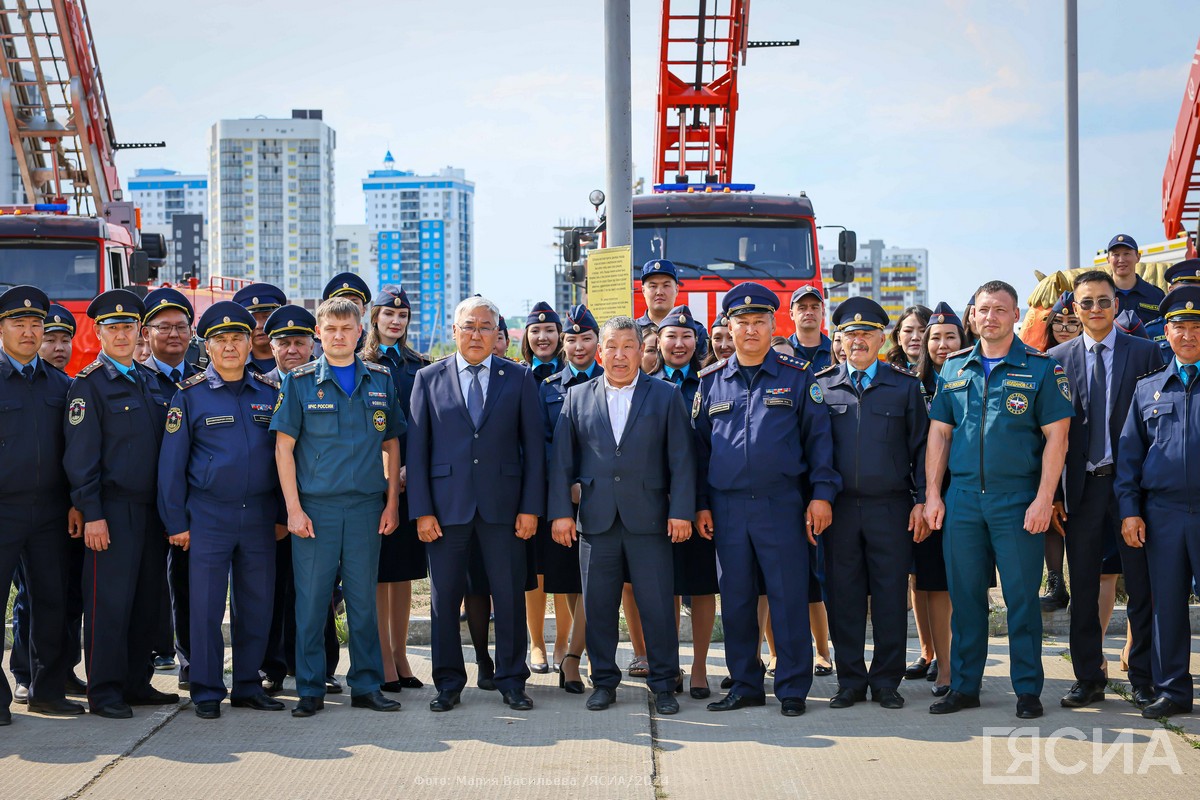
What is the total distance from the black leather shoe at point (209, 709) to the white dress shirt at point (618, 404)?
2.39 metres

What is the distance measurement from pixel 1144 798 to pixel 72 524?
5.09m

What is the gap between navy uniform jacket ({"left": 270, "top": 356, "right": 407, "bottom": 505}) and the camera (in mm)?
6016

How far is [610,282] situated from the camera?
8539mm

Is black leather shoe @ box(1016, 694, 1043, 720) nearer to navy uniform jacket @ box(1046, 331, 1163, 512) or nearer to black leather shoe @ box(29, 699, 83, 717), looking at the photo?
navy uniform jacket @ box(1046, 331, 1163, 512)

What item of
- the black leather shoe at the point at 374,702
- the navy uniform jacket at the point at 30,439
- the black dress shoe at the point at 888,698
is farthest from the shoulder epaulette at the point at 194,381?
the black dress shoe at the point at 888,698

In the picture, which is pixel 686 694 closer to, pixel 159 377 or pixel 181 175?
pixel 159 377

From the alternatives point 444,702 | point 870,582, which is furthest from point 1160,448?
point 444,702

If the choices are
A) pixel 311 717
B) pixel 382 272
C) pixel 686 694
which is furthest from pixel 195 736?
pixel 382 272

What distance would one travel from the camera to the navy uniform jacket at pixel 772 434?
19.8ft

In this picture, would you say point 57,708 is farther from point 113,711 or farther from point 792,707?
point 792,707

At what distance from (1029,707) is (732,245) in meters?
6.56

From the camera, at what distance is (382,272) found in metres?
154

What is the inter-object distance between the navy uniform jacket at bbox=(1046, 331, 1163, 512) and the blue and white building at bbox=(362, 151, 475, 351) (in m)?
140

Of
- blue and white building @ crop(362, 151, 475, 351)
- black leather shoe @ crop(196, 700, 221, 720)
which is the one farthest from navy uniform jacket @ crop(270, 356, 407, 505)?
blue and white building @ crop(362, 151, 475, 351)
